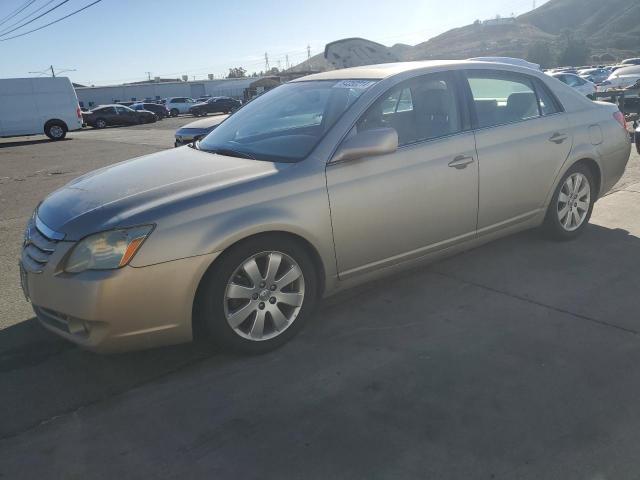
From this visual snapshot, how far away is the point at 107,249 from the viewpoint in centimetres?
281

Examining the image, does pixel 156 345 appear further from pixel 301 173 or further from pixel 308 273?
pixel 301 173

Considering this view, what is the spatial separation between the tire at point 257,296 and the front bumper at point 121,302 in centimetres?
11

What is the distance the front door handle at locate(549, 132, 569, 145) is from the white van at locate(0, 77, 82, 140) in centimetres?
2287

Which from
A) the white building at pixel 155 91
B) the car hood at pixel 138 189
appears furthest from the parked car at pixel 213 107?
the car hood at pixel 138 189

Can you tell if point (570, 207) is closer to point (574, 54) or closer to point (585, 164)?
point (585, 164)

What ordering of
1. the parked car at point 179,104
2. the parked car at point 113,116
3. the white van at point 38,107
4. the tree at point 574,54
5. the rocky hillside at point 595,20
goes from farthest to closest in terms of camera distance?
1. the rocky hillside at point 595,20
2. the tree at point 574,54
3. the parked car at point 179,104
4. the parked car at point 113,116
5. the white van at point 38,107

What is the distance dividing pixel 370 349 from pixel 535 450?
3.69ft

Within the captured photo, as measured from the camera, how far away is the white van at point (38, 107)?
22.1 meters

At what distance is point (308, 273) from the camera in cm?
334

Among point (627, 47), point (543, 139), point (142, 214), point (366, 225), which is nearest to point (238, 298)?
point (142, 214)

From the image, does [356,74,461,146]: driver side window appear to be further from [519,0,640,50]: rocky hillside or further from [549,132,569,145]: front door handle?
[519,0,640,50]: rocky hillside

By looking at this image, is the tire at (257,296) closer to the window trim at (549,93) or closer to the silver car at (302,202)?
the silver car at (302,202)

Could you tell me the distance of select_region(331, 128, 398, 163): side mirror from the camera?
10.9 ft

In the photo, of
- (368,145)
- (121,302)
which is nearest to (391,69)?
(368,145)
